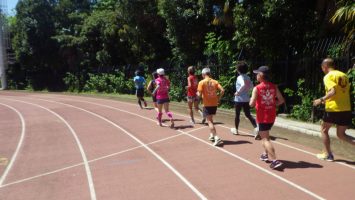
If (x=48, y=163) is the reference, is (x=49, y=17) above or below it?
above

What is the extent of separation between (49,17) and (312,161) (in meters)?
39.0

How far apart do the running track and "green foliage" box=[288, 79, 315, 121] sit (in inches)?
103

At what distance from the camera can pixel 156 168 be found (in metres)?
8.87

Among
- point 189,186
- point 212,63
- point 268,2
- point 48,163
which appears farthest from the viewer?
point 212,63

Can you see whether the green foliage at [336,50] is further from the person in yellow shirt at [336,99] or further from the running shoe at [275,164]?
the running shoe at [275,164]

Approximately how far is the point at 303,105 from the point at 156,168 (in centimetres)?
711

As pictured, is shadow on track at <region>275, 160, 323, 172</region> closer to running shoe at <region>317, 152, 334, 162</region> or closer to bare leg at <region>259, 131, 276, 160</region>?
bare leg at <region>259, 131, 276, 160</region>

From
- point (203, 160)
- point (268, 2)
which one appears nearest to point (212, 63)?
point (268, 2)

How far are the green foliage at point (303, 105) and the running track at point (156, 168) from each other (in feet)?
8.59

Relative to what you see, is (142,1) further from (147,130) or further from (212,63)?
(147,130)

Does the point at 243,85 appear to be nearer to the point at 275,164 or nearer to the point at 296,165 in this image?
the point at 296,165

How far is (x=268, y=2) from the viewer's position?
15.5 m

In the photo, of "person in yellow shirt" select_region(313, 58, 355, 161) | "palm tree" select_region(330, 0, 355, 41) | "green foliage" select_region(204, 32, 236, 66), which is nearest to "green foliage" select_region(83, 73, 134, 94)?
"green foliage" select_region(204, 32, 236, 66)

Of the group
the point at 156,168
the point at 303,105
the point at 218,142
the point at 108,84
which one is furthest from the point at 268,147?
the point at 108,84
